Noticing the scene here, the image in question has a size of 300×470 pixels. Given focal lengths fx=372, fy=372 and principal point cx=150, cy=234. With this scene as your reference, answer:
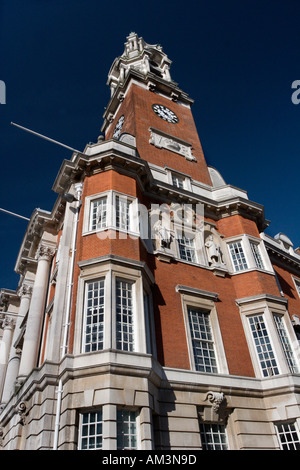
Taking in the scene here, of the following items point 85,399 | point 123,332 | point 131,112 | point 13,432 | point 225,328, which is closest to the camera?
point 85,399

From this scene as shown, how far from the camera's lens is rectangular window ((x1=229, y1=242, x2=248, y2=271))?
19797mm

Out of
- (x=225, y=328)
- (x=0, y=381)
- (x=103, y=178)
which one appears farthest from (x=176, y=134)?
(x=0, y=381)

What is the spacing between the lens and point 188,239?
66.4 ft

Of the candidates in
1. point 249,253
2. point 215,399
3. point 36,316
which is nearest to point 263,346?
point 215,399

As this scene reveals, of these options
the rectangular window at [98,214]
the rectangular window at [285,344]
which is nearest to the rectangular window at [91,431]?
the rectangular window at [98,214]

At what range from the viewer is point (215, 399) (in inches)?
552

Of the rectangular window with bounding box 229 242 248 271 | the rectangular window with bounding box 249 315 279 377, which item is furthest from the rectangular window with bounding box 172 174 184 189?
the rectangular window with bounding box 249 315 279 377

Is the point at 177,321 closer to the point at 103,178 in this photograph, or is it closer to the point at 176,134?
the point at 103,178

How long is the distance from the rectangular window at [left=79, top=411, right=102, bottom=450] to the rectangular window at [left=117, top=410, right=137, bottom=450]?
0.58 metres

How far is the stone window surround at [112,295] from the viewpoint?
42.5ft

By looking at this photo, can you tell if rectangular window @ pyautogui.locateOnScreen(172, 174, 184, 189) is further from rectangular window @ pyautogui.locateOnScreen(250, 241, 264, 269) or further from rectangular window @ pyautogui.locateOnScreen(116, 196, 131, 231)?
rectangular window @ pyautogui.locateOnScreen(116, 196, 131, 231)

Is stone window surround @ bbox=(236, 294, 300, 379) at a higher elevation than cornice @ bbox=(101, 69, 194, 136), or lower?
lower

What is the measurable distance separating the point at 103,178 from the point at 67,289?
5.90 m

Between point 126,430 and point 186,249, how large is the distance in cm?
1021
